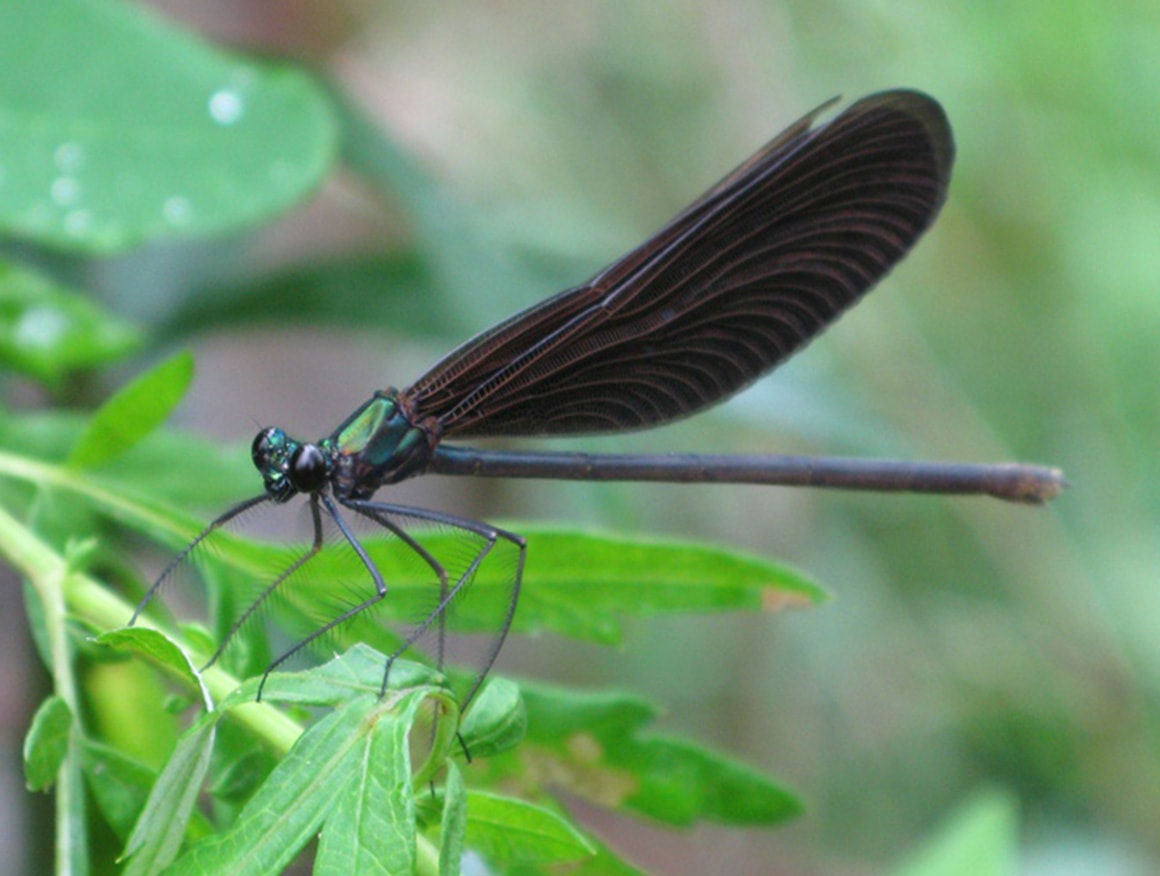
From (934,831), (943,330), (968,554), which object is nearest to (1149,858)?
(934,831)

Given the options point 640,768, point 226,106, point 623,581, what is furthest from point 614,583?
point 226,106

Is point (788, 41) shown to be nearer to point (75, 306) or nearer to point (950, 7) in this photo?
point (950, 7)

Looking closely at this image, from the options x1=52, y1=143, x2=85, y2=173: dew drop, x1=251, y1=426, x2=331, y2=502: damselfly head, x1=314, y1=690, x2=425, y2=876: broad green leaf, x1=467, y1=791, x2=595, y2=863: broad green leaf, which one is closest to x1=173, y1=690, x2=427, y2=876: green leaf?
x1=314, y1=690, x2=425, y2=876: broad green leaf

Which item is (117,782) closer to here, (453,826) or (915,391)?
(453,826)

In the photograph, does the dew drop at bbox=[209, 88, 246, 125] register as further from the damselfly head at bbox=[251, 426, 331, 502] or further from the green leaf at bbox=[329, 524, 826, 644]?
the green leaf at bbox=[329, 524, 826, 644]

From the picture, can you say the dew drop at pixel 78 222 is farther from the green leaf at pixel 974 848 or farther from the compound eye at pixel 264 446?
the green leaf at pixel 974 848

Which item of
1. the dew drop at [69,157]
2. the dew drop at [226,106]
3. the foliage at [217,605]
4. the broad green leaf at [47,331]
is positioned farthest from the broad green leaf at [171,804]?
the dew drop at [226,106]
